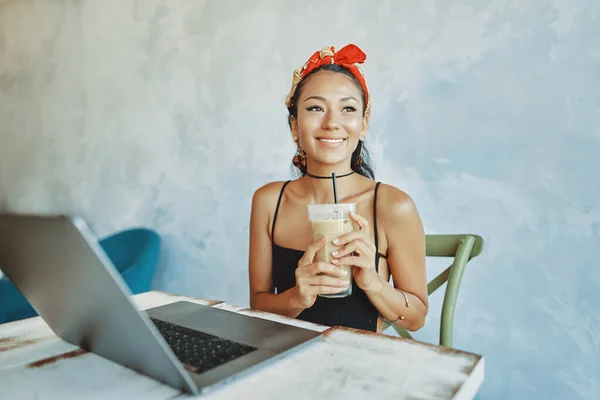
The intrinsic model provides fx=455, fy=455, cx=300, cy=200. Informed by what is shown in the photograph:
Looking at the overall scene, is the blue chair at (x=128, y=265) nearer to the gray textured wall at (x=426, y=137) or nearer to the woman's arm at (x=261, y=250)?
the gray textured wall at (x=426, y=137)

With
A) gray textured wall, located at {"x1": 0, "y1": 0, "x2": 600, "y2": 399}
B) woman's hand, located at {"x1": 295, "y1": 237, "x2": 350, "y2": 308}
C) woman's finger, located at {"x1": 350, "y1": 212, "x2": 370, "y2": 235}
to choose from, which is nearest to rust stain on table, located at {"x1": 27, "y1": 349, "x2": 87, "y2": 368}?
woman's hand, located at {"x1": 295, "y1": 237, "x2": 350, "y2": 308}

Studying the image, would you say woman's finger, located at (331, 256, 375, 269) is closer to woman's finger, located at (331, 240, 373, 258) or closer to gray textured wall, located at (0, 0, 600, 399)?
woman's finger, located at (331, 240, 373, 258)

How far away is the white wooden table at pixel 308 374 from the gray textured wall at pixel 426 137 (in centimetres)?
110

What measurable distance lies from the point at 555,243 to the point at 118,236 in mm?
2393

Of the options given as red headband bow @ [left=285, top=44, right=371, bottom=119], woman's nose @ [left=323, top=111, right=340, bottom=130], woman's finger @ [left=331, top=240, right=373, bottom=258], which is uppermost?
red headband bow @ [left=285, top=44, right=371, bottom=119]

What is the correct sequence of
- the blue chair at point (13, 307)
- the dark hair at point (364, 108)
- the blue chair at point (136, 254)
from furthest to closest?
1. the blue chair at point (13, 307)
2. the blue chair at point (136, 254)
3. the dark hair at point (364, 108)

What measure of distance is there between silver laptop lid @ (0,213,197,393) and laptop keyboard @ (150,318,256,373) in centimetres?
7

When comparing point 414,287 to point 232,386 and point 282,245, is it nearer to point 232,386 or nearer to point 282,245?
point 282,245

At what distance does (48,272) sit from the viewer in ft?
2.30

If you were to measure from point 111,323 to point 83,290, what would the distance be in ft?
0.20

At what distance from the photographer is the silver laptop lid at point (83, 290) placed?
1.83 feet

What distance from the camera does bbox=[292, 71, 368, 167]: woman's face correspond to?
1.43 metres

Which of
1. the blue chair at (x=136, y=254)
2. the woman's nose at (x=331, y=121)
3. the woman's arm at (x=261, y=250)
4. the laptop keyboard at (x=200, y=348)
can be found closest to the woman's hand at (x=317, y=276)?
the laptop keyboard at (x=200, y=348)

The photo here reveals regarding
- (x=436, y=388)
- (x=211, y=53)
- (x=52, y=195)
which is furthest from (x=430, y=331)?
(x=52, y=195)
